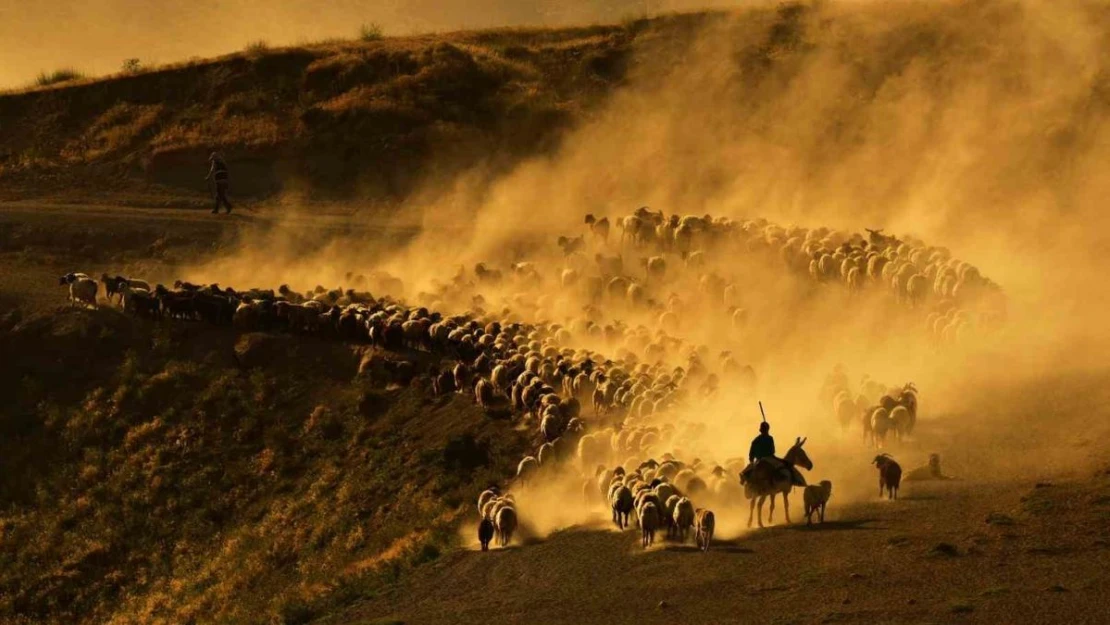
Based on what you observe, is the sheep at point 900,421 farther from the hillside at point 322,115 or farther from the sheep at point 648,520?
the hillside at point 322,115

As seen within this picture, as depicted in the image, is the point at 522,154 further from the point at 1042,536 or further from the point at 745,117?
the point at 1042,536

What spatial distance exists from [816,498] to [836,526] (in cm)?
48

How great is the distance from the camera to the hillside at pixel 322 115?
199 ft

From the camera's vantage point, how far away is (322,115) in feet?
210

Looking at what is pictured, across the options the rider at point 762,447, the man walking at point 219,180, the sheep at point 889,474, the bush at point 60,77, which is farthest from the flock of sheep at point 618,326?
the bush at point 60,77

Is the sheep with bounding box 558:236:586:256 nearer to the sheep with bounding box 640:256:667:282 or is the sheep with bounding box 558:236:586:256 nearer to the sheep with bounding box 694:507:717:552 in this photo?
the sheep with bounding box 640:256:667:282

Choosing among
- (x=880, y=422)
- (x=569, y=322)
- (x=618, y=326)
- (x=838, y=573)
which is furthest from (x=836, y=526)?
(x=569, y=322)

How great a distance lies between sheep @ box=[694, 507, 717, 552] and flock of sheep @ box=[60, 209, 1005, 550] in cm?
2

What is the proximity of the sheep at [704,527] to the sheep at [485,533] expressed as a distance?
3.99 meters

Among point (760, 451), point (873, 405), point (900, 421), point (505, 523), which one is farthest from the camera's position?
point (873, 405)

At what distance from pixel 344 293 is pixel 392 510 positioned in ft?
40.1

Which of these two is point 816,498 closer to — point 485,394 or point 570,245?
point 485,394

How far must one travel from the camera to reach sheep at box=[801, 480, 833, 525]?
78.1ft

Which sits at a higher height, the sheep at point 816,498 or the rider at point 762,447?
the rider at point 762,447
